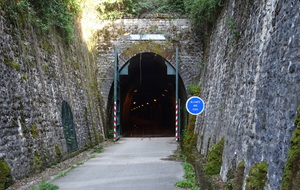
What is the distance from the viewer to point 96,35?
53.4ft

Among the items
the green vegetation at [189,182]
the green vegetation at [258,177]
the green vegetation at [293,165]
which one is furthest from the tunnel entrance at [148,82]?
the green vegetation at [293,165]

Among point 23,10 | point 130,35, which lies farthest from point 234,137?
point 130,35

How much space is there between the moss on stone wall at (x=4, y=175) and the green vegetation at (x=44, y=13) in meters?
2.99

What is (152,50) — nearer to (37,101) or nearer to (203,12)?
(203,12)

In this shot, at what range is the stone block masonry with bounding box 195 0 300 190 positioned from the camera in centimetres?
384

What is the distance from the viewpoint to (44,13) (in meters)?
8.88

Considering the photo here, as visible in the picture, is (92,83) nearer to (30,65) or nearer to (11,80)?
(30,65)

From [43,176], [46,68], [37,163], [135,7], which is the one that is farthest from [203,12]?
[43,176]

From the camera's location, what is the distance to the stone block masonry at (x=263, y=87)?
3.84 metres

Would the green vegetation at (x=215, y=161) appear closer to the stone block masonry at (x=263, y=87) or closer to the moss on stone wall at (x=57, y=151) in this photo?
the stone block masonry at (x=263, y=87)

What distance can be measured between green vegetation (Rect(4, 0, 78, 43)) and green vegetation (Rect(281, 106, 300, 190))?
581cm

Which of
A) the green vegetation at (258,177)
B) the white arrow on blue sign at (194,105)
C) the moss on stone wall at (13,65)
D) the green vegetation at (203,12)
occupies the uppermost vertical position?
the green vegetation at (203,12)

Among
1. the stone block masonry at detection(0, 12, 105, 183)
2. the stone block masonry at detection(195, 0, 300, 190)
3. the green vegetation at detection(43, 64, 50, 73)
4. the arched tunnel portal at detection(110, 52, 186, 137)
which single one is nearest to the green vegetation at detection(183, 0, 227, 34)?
the arched tunnel portal at detection(110, 52, 186, 137)

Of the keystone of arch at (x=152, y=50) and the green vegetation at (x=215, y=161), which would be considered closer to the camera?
the green vegetation at (x=215, y=161)
